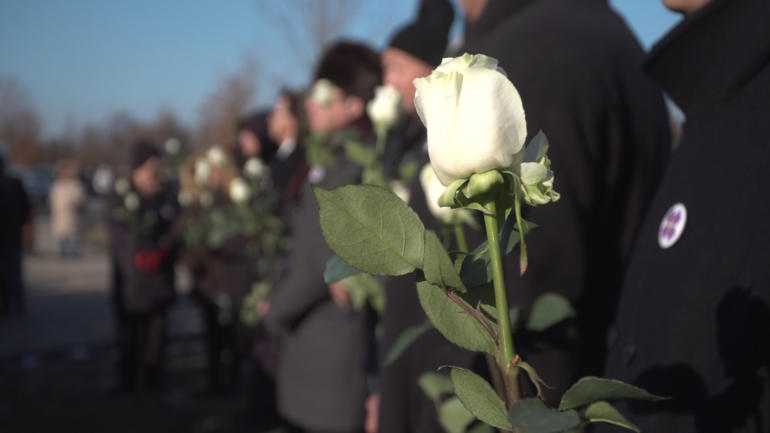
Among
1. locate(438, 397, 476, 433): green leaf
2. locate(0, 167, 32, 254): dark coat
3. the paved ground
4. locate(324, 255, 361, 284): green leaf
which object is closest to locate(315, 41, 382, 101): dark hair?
locate(438, 397, 476, 433): green leaf

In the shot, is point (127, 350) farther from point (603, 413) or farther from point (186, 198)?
point (603, 413)

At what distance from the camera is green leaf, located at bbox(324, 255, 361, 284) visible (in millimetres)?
756

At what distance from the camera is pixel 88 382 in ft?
22.1

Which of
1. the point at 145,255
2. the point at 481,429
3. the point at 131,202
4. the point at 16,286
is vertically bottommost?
the point at 16,286

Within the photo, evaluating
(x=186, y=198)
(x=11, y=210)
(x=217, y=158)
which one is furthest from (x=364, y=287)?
(x=11, y=210)

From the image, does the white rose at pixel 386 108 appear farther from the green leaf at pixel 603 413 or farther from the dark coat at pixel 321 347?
the green leaf at pixel 603 413

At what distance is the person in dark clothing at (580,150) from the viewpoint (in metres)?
1.44

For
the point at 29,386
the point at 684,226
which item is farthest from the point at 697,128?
the point at 29,386

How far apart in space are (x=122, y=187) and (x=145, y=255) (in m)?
0.63

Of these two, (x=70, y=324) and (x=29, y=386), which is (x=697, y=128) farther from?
(x=70, y=324)

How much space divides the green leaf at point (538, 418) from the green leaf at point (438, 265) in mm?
106

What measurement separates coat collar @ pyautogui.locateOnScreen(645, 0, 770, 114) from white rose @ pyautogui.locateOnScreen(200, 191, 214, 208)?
4219mm

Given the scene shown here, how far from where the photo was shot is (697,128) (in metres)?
1.20

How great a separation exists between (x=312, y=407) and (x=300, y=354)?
21 cm
